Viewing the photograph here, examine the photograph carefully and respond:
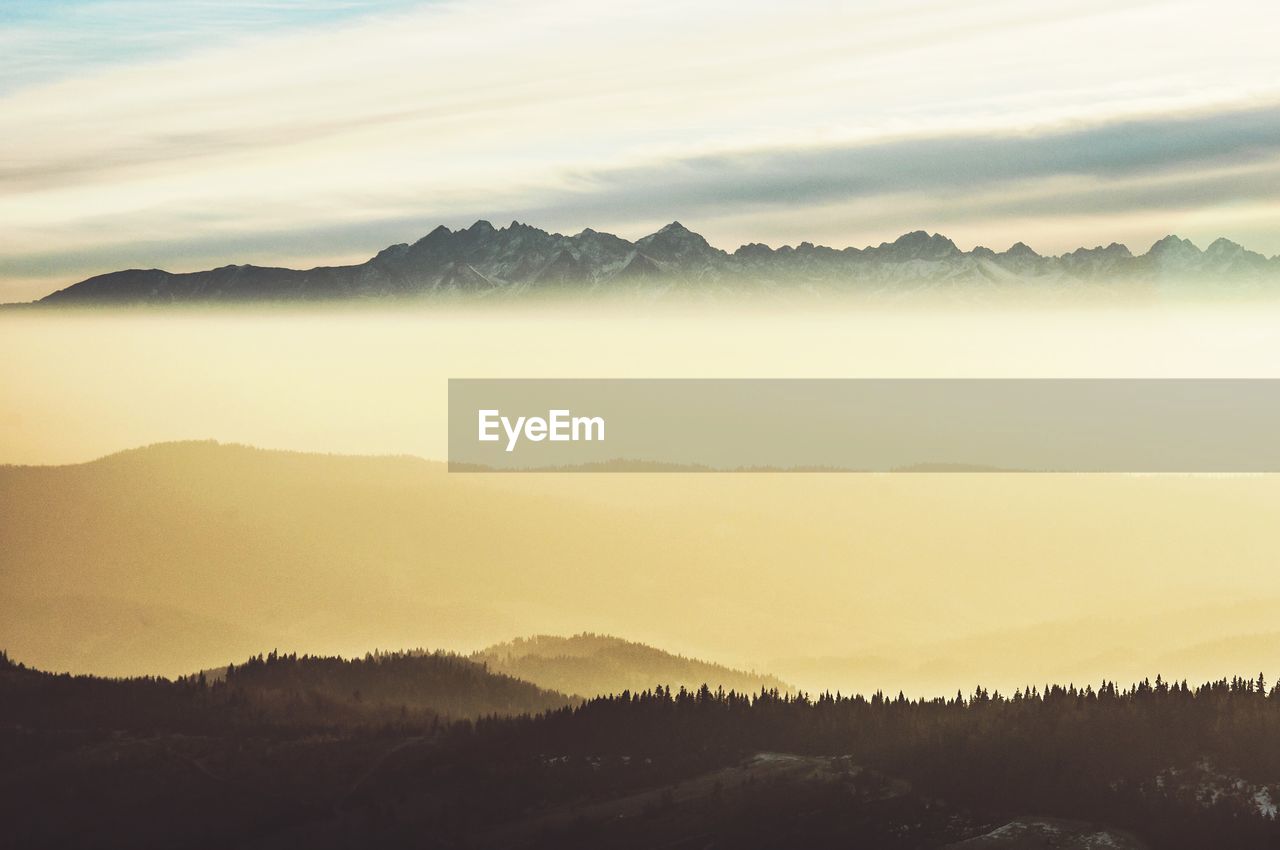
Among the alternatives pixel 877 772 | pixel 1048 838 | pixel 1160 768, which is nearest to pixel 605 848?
pixel 877 772

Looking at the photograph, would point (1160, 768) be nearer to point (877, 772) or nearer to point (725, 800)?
point (877, 772)

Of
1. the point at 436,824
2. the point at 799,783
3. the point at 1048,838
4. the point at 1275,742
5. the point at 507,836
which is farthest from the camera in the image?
the point at 436,824

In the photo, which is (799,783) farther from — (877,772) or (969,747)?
(969,747)

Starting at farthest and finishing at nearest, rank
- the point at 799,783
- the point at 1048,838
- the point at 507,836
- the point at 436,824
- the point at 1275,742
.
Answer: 1. the point at 436,824
2. the point at 507,836
3. the point at 799,783
4. the point at 1275,742
5. the point at 1048,838

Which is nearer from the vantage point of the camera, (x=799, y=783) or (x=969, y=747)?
(x=799, y=783)

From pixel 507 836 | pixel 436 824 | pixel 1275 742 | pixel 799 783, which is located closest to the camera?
pixel 1275 742

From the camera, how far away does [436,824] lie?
198 m

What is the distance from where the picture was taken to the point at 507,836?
182 meters

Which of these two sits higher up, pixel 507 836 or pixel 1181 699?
pixel 1181 699

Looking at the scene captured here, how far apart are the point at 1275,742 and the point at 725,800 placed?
59.3m

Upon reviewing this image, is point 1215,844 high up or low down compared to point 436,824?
up

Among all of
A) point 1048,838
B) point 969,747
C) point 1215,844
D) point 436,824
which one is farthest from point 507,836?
point 1215,844

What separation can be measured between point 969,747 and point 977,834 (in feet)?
137

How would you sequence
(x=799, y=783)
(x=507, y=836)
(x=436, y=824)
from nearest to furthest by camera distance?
(x=799, y=783)
(x=507, y=836)
(x=436, y=824)
